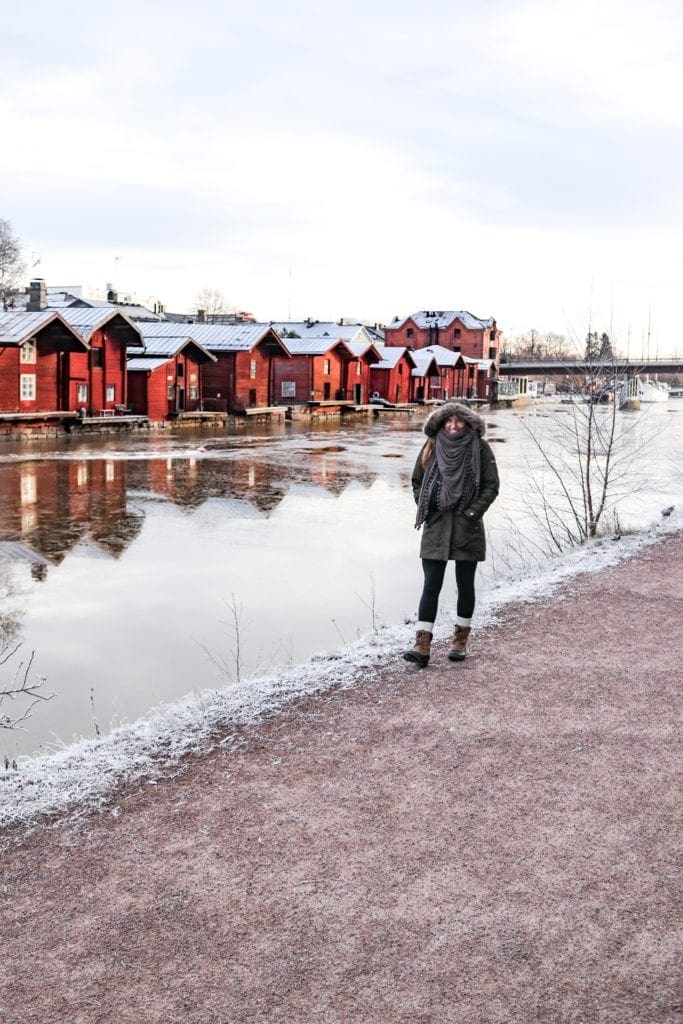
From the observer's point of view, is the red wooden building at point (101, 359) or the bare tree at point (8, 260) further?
the bare tree at point (8, 260)

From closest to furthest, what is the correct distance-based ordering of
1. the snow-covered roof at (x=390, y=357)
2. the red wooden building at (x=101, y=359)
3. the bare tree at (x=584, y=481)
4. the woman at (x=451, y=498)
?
the woman at (x=451, y=498) → the bare tree at (x=584, y=481) → the red wooden building at (x=101, y=359) → the snow-covered roof at (x=390, y=357)

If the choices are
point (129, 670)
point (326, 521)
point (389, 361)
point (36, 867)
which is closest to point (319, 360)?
point (389, 361)

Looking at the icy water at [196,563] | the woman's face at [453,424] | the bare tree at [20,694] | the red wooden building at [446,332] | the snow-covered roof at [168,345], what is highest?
the red wooden building at [446,332]

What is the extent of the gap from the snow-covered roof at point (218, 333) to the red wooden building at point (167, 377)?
1564mm

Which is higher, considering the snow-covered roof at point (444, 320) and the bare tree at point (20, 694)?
the snow-covered roof at point (444, 320)

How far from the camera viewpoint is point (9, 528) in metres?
16.6

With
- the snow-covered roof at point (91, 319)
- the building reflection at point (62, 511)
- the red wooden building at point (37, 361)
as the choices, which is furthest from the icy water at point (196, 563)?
the snow-covered roof at point (91, 319)

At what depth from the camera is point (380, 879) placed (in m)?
4.19

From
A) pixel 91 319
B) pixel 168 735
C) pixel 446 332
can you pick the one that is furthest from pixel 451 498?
pixel 446 332

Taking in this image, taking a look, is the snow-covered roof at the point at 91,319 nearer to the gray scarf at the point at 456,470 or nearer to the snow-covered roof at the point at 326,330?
the snow-covered roof at the point at 326,330

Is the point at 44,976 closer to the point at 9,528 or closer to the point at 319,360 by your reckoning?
the point at 9,528

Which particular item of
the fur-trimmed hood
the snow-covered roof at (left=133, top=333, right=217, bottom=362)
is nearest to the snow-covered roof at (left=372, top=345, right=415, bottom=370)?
the snow-covered roof at (left=133, top=333, right=217, bottom=362)

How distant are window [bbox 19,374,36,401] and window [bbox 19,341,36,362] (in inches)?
24.8

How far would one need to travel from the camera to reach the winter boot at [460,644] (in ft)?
24.1
